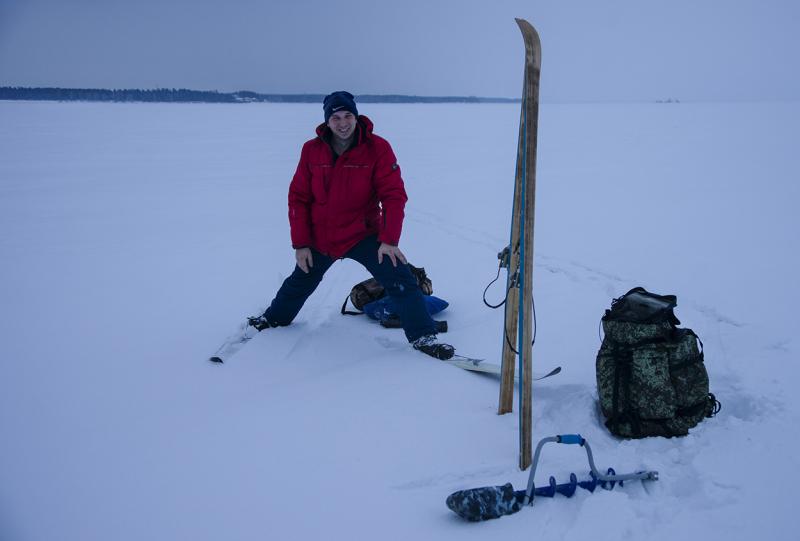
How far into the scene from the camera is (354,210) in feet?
11.6

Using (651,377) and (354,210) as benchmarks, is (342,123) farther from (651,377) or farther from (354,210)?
(651,377)

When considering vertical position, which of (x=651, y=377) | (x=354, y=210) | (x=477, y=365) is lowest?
(x=477, y=365)

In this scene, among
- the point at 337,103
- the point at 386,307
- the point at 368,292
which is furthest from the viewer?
the point at 368,292

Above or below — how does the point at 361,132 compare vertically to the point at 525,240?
above

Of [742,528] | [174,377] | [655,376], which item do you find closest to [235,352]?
[174,377]

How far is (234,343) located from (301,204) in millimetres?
1180

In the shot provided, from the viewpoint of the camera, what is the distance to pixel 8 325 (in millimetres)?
4215

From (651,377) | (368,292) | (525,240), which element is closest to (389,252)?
(368,292)

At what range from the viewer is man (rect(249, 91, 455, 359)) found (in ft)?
11.2

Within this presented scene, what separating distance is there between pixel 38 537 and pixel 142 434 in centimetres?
71

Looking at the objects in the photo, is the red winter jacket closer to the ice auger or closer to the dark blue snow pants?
the dark blue snow pants

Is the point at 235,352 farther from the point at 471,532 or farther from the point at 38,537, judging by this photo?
the point at 471,532

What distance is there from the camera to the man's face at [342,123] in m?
3.21

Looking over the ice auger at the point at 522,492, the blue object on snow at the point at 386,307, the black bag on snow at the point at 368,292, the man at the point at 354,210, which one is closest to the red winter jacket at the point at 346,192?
the man at the point at 354,210
